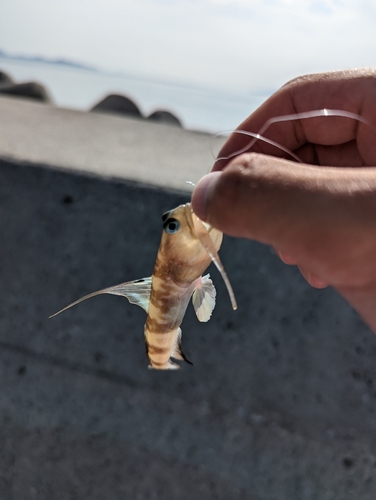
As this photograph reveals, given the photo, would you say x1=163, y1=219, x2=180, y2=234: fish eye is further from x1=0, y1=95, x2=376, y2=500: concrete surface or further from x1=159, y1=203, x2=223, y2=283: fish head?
x1=0, y1=95, x2=376, y2=500: concrete surface

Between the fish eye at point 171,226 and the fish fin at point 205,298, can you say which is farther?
the fish fin at point 205,298

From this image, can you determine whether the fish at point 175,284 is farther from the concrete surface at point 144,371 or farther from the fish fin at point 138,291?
the concrete surface at point 144,371

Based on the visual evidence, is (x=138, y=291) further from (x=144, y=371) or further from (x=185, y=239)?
(x=144, y=371)

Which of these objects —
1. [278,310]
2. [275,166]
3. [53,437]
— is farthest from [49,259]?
[275,166]

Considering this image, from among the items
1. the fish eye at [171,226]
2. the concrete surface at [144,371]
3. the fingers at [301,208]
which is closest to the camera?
the fingers at [301,208]

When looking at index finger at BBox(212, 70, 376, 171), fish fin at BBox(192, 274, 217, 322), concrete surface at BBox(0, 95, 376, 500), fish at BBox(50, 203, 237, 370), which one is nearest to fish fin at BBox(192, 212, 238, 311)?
fish at BBox(50, 203, 237, 370)

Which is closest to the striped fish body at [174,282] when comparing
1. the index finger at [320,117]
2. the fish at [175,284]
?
the fish at [175,284]
